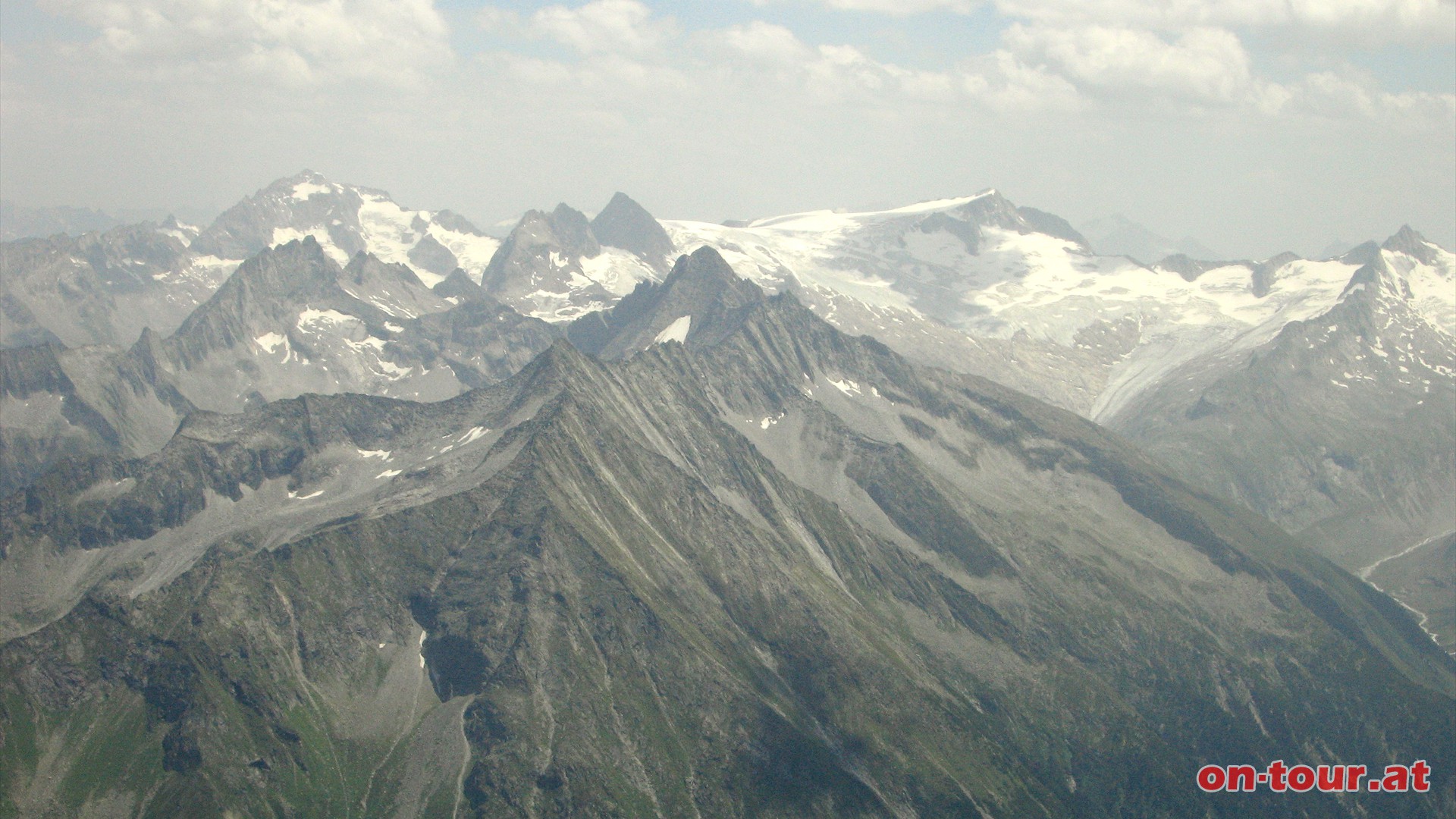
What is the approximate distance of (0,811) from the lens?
196 meters

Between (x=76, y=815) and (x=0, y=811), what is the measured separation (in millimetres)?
10775

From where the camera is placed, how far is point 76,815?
200m
